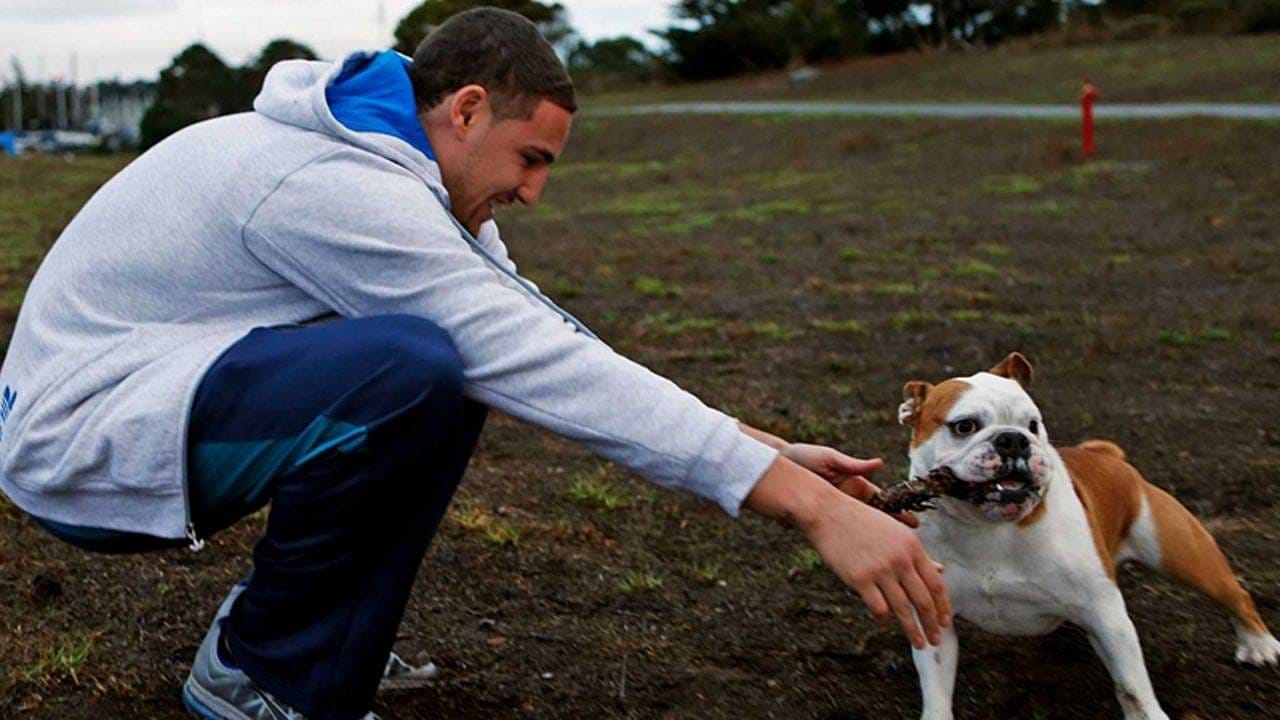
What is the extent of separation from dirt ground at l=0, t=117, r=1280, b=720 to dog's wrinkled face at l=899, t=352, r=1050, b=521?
20.5 inches

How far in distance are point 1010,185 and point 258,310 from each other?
1366cm

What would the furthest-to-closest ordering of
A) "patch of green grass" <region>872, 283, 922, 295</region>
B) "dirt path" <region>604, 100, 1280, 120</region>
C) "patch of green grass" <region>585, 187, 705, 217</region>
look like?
"dirt path" <region>604, 100, 1280, 120</region>
"patch of green grass" <region>585, 187, 705, 217</region>
"patch of green grass" <region>872, 283, 922, 295</region>

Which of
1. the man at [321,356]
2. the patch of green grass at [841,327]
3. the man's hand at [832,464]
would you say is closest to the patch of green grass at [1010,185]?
the patch of green grass at [841,327]

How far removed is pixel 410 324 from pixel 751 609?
5.59 ft

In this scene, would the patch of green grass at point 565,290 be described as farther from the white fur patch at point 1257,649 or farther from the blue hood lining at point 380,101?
the blue hood lining at point 380,101

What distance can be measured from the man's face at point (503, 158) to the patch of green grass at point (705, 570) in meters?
1.58

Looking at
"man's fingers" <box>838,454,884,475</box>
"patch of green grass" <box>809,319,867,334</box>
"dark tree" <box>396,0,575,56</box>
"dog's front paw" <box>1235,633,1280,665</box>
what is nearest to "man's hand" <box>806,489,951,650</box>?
"man's fingers" <box>838,454,884,475</box>

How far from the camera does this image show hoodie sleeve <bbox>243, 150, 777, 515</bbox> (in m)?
2.27

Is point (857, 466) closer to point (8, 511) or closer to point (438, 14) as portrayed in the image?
point (8, 511)

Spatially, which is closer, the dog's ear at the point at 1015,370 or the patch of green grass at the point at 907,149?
the dog's ear at the point at 1015,370

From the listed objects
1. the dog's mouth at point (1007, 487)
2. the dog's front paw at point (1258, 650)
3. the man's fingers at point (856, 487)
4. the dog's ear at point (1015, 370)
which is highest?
the dog's ear at point (1015, 370)

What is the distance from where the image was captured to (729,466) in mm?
2250

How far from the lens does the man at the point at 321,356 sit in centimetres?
243

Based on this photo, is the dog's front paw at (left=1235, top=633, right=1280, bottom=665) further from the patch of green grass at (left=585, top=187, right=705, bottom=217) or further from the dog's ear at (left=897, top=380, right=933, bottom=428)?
the patch of green grass at (left=585, top=187, right=705, bottom=217)
